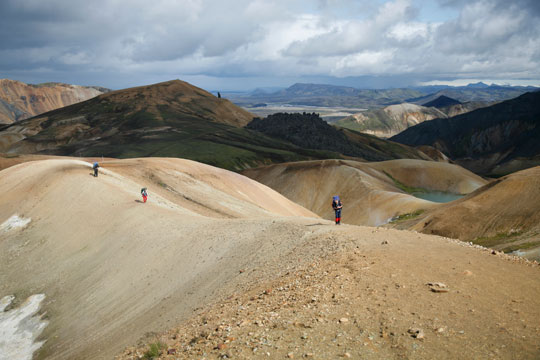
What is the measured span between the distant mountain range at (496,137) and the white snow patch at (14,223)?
14642cm

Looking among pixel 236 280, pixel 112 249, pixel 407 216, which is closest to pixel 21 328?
pixel 112 249

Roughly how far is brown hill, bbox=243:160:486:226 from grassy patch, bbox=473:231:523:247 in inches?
897

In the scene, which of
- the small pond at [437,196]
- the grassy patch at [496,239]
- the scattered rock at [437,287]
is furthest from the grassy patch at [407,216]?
the scattered rock at [437,287]

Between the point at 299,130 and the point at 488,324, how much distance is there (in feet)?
413

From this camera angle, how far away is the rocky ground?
8.66m

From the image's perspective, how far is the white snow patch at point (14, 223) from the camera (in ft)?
90.1

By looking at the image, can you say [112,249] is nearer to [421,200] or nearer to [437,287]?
[437,287]

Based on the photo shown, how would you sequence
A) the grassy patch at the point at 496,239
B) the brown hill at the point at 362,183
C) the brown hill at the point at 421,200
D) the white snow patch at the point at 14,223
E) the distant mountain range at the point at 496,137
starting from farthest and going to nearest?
the distant mountain range at the point at 496,137 → the brown hill at the point at 362,183 → the brown hill at the point at 421,200 → the white snow patch at the point at 14,223 → the grassy patch at the point at 496,239

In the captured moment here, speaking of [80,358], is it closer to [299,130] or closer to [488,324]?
[488,324]

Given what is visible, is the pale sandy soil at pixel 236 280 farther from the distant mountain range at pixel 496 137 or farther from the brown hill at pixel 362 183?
the distant mountain range at pixel 496 137

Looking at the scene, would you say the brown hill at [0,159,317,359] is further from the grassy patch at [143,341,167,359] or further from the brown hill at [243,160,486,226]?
the brown hill at [243,160,486,226]

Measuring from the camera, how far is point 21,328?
1925cm

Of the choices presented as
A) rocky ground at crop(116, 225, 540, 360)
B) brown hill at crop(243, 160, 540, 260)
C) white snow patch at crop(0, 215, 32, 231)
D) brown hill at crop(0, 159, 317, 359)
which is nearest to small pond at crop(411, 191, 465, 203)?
brown hill at crop(243, 160, 540, 260)

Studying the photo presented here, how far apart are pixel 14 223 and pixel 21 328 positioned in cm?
1116
